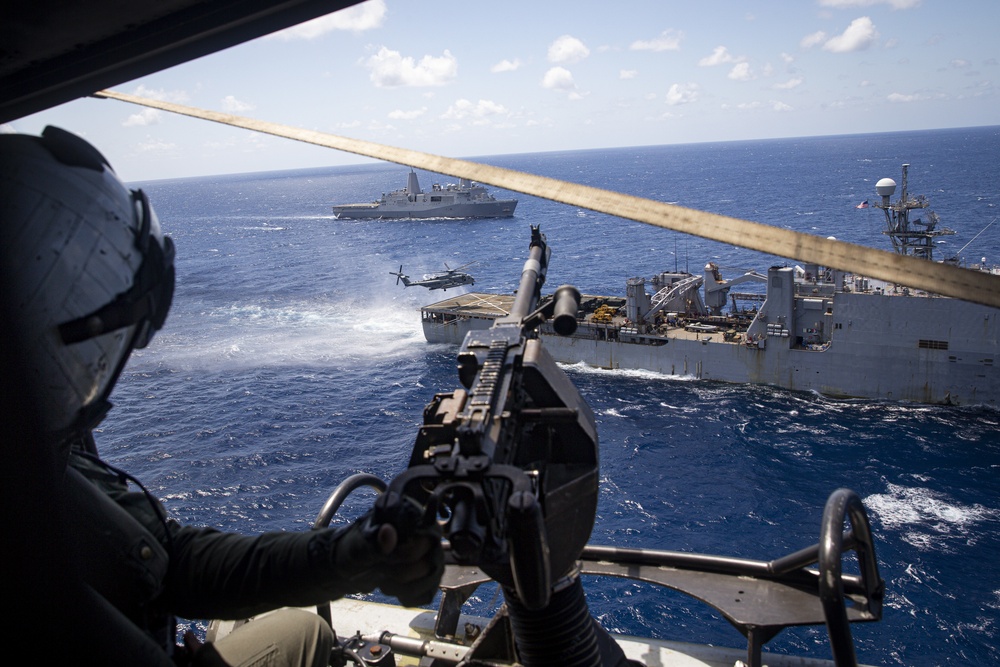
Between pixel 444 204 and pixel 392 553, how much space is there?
124604 mm

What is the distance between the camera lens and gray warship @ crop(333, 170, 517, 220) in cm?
12338

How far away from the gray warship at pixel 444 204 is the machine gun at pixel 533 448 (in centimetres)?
11783

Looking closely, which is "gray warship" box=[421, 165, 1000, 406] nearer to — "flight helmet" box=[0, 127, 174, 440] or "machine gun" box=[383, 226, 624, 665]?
"machine gun" box=[383, 226, 624, 665]

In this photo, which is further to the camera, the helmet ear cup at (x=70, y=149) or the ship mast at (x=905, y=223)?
the ship mast at (x=905, y=223)

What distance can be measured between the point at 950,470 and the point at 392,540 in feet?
119

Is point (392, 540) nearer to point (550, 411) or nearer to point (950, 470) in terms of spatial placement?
point (550, 411)

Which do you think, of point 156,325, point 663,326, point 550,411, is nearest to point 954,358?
point 663,326

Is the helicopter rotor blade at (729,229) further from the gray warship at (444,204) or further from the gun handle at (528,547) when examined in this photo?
the gray warship at (444,204)

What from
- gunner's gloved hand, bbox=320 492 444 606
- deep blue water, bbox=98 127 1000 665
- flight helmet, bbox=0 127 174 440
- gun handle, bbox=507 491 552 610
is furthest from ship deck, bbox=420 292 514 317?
flight helmet, bbox=0 127 174 440

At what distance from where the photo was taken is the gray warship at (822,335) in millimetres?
38031

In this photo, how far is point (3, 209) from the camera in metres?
1.93

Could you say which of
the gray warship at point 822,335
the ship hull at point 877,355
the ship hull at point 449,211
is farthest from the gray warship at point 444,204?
the ship hull at point 877,355

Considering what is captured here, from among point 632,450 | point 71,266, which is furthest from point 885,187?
point 71,266

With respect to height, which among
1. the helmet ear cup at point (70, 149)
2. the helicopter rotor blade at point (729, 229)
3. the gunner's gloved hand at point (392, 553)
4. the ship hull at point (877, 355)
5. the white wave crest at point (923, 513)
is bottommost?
the white wave crest at point (923, 513)
